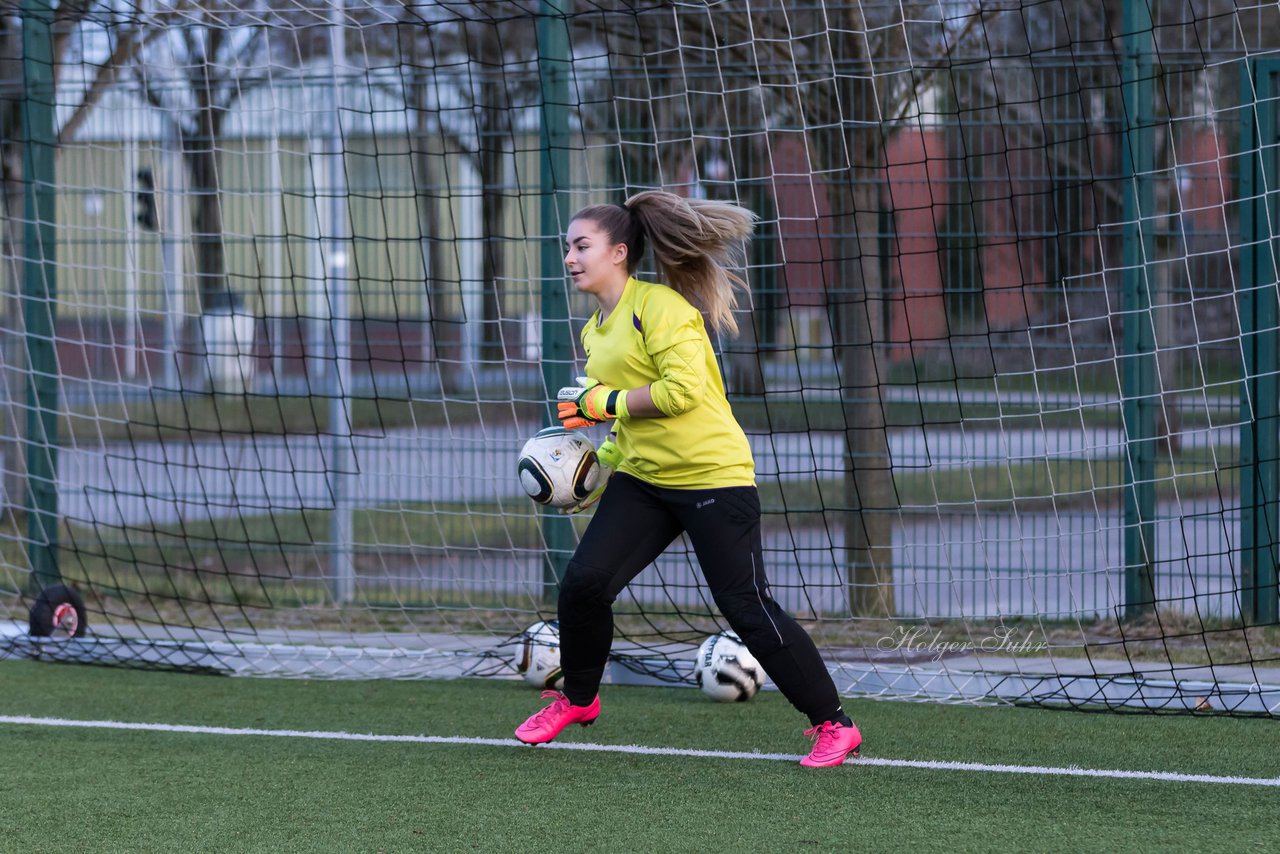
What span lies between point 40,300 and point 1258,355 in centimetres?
608

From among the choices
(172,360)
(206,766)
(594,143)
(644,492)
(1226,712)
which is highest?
(594,143)

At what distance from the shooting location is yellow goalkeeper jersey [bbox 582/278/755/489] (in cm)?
464

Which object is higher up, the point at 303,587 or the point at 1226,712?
the point at 303,587

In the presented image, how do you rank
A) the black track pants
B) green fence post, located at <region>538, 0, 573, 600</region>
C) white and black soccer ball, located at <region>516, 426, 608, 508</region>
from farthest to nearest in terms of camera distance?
green fence post, located at <region>538, 0, 573, 600</region> < white and black soccer ball, located at <region>516, 426, 608, 508</region> < the black track pants

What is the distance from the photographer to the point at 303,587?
9039 millimetres

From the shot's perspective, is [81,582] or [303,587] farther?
[303,587]

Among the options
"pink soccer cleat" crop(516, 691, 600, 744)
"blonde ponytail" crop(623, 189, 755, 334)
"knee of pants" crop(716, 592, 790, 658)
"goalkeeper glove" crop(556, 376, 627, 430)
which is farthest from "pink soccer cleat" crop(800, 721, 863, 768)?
"blonde ponytail" crop(623, 189, 755, 334)

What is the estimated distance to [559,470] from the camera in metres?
4.98

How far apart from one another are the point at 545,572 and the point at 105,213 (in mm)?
3523

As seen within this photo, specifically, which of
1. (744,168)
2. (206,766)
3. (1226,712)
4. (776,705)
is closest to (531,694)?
(776,705)

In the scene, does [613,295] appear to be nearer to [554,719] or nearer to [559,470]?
[559,470]

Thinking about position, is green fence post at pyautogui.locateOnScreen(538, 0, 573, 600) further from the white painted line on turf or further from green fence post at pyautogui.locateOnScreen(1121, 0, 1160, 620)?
green fence post at pyautogui.locateOnScreen(1121, 0, 1160, 620)

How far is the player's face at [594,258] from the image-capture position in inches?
191

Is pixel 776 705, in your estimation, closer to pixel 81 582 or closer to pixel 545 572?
pixel 545 572
